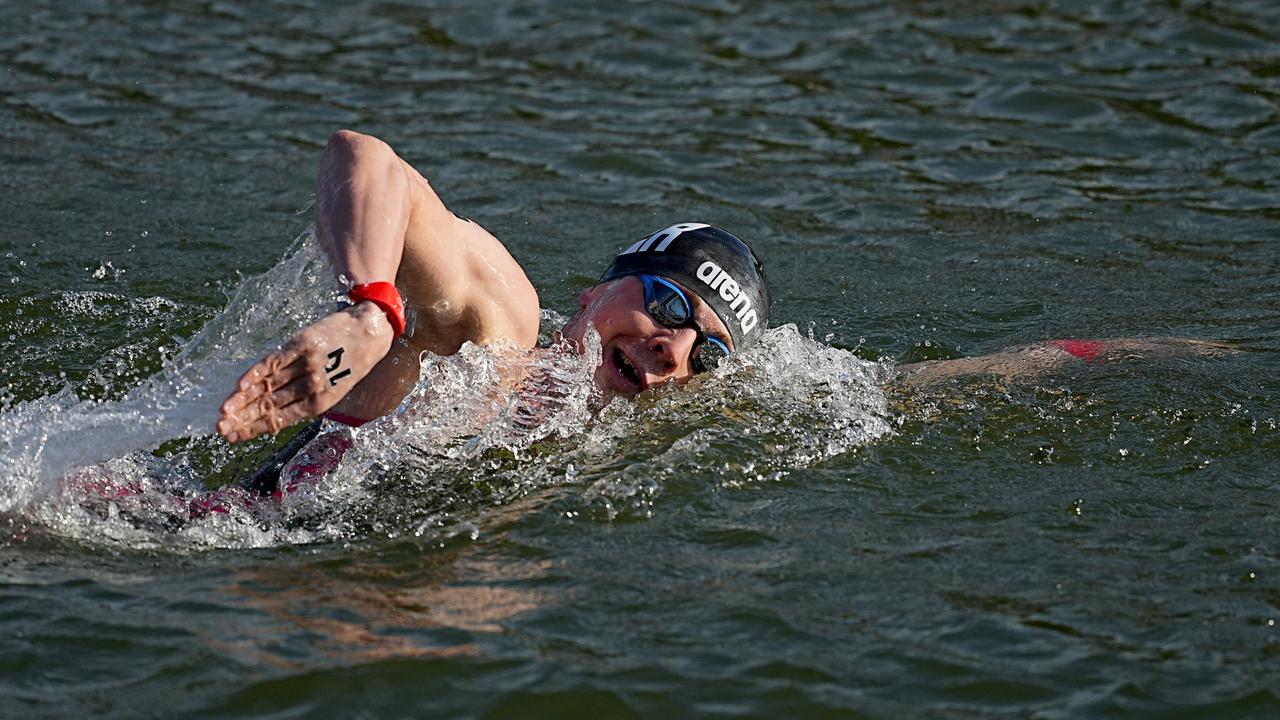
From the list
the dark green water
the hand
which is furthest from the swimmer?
the dark green water

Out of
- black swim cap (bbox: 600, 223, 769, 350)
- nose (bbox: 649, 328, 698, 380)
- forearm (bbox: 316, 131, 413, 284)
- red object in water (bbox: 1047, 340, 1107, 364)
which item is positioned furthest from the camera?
red object in water (bbox: 1047, 340, 1107, 364)

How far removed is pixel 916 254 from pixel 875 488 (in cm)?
347

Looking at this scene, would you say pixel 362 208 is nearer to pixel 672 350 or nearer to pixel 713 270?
pixel 672 350

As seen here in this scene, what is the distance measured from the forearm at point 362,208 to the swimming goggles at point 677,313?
1204mm

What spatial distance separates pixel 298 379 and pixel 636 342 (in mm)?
1877

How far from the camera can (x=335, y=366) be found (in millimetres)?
3375

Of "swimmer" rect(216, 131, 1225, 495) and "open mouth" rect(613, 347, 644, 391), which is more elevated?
"swimmer" rect(216, 131, 1225, 495)

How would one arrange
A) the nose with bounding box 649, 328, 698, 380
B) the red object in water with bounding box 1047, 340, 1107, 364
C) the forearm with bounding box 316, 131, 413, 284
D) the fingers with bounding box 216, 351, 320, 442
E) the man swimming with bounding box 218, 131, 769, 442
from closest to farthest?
the fingers with bounding box 216, 351, 320, 442
the man swimming with bounding box 218, 131, 769, 442
the forearm with bounding box 316, 131, 413, 284
the nose with bounding box 649, 328, 698, 380
the red object in water with bounding box 1047, 340, 1107, 364

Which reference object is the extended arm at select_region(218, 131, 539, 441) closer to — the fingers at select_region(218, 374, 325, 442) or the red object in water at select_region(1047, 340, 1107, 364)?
the fingers at select_region(218, 374, 325, 442)

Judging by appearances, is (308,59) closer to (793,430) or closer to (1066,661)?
(793,430)

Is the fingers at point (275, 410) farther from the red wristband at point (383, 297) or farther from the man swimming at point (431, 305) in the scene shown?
the red wristband at point (383, 297)

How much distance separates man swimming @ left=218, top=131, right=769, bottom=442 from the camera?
3.35m

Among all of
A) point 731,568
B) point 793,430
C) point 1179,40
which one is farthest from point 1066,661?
point 1179,40

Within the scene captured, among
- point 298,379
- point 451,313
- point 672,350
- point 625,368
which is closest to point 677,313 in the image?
point 672,350
